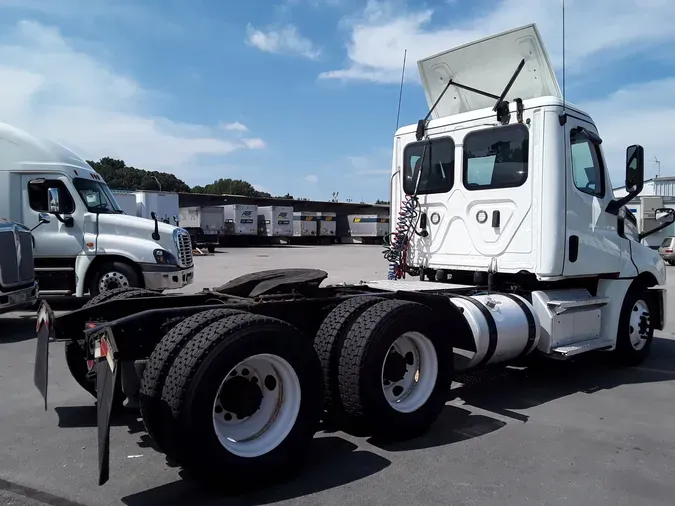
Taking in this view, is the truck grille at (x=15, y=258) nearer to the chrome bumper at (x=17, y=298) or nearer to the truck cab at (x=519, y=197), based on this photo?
the chrome bumper at (x=17, y=298)

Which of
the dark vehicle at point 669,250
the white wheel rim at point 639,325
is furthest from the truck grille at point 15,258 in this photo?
the dark vehicle at point 669,250

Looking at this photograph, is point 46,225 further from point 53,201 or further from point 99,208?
point 99,208

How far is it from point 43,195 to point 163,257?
2.59 m

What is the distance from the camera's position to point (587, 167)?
6.61 m

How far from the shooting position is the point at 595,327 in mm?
6684

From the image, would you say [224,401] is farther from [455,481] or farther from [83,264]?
[83,264]

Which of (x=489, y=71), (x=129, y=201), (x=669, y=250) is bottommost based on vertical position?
(x=669, y=250)

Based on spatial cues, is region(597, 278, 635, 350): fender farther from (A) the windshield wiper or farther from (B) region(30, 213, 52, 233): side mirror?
(B) region(30, 213, 52, 233): side mirror

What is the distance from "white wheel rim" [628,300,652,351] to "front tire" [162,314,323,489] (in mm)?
4848

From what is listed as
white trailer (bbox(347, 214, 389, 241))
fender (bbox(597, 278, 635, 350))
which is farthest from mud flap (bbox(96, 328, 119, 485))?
white trailer (bbox(347, 214, 389, 241))

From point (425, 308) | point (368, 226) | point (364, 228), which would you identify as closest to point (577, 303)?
point (425, 308)

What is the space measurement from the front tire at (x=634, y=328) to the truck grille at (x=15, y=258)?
27.5ft

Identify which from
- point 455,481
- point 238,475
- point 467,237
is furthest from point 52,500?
point 467,237

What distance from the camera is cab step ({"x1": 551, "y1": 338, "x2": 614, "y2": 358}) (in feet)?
19.8
